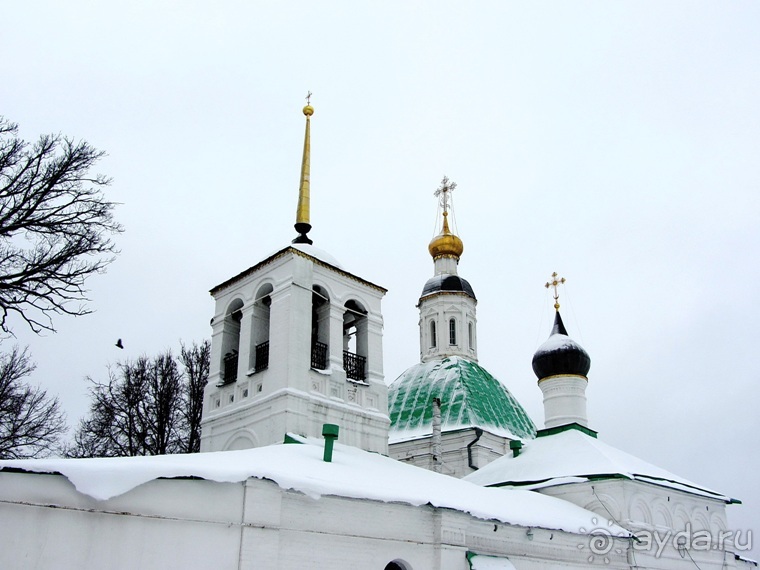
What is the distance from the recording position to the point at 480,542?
11.6 meters

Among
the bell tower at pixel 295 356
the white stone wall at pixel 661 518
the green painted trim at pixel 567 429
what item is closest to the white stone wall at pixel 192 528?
the bell tower at pixel 295 356

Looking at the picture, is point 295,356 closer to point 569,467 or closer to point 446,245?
point 569,467

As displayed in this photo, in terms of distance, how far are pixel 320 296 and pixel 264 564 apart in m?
7.07

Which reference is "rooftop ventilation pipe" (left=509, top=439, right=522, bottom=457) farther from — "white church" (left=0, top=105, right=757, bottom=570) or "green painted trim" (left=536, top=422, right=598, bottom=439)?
"green painted trim" (left=536, top=422, right=598, bottom=439)

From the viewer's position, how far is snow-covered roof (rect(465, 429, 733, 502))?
16.9m

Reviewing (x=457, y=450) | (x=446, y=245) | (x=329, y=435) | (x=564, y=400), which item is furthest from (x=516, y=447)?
(x=446, y=245)

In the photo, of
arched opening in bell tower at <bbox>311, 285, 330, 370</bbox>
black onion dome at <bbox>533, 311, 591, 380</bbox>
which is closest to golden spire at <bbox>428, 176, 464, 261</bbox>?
black onion dome at <bbox>533, 311, 591, 380</bbox>

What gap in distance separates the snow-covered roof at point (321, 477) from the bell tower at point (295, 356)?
33.5 inches

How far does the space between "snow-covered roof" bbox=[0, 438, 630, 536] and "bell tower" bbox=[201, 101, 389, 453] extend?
0.85 m

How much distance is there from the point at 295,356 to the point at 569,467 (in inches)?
303

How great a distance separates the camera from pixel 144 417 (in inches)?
806

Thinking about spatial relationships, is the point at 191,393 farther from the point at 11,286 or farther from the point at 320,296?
the point at 11,286

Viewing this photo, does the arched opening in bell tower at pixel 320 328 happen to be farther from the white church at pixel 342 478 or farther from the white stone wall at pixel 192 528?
the white stone wall at pixel 192 528

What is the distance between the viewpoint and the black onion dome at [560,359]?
21.4 metres
